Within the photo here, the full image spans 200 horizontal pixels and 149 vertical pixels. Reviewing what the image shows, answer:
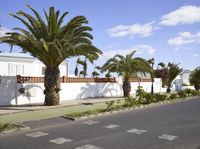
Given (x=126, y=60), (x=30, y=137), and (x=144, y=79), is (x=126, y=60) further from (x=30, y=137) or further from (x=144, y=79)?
(x=30, y=137)

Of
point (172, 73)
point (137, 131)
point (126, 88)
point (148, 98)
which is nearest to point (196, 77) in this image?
point (172, 73)

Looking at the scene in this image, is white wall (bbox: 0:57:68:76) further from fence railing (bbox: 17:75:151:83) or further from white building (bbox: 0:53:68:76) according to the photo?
fence railing (bbox: 17:75:151:83)

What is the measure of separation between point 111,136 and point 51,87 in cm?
1078

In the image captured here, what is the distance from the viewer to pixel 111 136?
1028 centimetres

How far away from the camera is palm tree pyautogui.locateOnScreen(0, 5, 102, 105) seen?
61.9 feet

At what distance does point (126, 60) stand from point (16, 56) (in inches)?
434

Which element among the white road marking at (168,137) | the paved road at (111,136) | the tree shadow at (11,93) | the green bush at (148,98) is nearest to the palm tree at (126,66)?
the green bush at (148,98)

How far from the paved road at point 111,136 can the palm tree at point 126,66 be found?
15636mm

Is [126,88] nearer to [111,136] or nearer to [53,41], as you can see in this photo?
[53,41]

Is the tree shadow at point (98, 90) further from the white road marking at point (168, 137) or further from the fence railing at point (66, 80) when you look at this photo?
the white road marking at point (168, 137)

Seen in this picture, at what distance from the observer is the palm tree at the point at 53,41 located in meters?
18.9

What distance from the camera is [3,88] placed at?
781 inches

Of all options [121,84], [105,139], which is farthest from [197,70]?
[105,139]

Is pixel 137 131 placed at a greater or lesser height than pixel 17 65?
lesser
